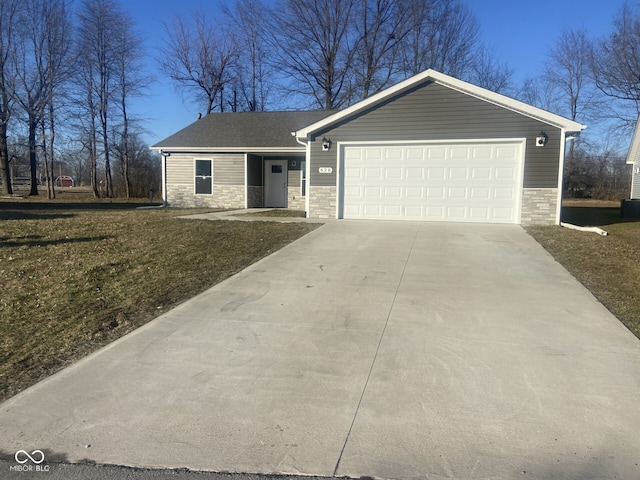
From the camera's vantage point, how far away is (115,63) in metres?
32.0

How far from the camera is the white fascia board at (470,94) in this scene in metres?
11.9

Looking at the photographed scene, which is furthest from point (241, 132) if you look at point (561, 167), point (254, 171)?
point (561, 167)

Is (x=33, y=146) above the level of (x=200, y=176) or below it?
above

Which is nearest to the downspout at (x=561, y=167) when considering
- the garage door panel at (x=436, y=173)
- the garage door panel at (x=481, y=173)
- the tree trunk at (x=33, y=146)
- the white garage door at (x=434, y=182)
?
the white garage door at (x=434, y=182)

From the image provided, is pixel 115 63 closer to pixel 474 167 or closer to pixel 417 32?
pixel 417 32

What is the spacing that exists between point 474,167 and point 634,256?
499cm

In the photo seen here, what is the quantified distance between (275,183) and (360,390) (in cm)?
1717

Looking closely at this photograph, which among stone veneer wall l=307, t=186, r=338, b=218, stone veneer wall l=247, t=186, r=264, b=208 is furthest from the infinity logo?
stone veneer wall l=247, t=186, r=264, b=208

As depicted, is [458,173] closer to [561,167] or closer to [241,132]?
[561,167]

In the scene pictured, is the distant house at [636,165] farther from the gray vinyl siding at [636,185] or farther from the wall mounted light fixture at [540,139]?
the wall mounted light fixture at [540,139]

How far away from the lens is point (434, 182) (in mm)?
12867

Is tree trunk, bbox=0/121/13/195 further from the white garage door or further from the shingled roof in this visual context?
the white garage door

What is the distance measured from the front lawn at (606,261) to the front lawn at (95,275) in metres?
5.12

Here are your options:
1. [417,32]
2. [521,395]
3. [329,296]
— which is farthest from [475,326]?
[417,32]
